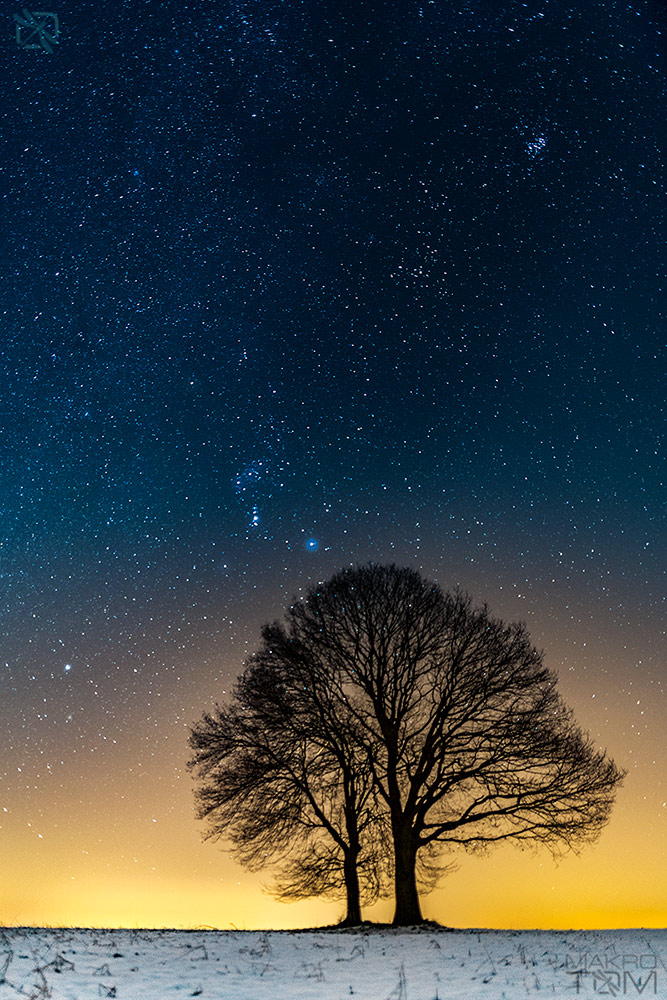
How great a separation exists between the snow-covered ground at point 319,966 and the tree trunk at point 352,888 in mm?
5020

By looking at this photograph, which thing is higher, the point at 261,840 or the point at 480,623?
the point at 480,623

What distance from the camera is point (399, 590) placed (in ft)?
71.4

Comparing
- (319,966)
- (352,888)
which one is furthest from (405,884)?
(319,966)

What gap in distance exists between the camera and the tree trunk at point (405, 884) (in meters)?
19.0

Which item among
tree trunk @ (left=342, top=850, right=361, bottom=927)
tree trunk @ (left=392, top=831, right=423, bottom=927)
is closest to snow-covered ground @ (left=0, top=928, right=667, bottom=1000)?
tree trunk @ (left=392, top=831, right=423, bottom=927)

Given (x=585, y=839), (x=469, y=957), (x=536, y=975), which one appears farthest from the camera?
(x=585, y=839)

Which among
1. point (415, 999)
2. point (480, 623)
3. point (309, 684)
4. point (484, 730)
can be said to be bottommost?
point (415, 999)

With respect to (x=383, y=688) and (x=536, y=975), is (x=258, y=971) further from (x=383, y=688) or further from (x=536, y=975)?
(x=383, y=688)

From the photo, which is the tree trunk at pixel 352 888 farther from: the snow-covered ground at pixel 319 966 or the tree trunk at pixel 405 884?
the snow-covered ground at pixel 319 966

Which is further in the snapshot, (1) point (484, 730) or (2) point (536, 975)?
(1) point (484, 730)

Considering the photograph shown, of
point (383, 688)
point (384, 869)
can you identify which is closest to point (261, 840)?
point (384, 869)

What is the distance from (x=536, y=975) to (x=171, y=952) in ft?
18.2

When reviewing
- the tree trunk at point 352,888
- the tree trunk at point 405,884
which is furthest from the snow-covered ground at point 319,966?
the tree trunk at point 352,888

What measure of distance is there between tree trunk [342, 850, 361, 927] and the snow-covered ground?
198 inches
